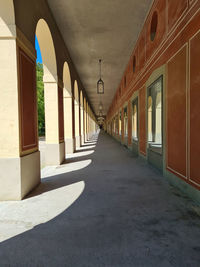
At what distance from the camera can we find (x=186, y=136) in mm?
3828

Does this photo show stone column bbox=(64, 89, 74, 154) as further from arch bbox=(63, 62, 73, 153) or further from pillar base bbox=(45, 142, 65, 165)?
pillar base bbox=(45, 142, 65, 165)

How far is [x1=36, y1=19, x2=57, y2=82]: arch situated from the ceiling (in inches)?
31.0

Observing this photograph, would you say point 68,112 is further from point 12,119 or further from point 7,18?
point 7,18

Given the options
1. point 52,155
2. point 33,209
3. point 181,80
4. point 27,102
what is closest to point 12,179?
point 33,209

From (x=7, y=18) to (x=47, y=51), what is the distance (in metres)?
3.35

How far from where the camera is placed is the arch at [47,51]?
19.3 ft

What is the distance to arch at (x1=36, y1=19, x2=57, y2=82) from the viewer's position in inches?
232

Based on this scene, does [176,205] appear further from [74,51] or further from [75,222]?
[74,51]

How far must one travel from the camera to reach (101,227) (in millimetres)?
2574

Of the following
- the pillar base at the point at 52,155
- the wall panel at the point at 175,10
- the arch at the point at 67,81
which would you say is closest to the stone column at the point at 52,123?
the pillar base at the point at 52,155

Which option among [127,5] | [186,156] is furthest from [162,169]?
[127,5]

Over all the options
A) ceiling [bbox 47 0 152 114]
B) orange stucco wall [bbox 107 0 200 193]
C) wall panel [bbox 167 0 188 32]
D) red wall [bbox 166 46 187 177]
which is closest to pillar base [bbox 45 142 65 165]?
orange stucco wall [bbox 107 0 200 193]

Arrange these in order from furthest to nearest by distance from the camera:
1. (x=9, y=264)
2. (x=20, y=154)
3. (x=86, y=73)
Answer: (x=86, y=73) → (x=20, y=154) → (x=9, y=264)

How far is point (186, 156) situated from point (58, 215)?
2886mm
